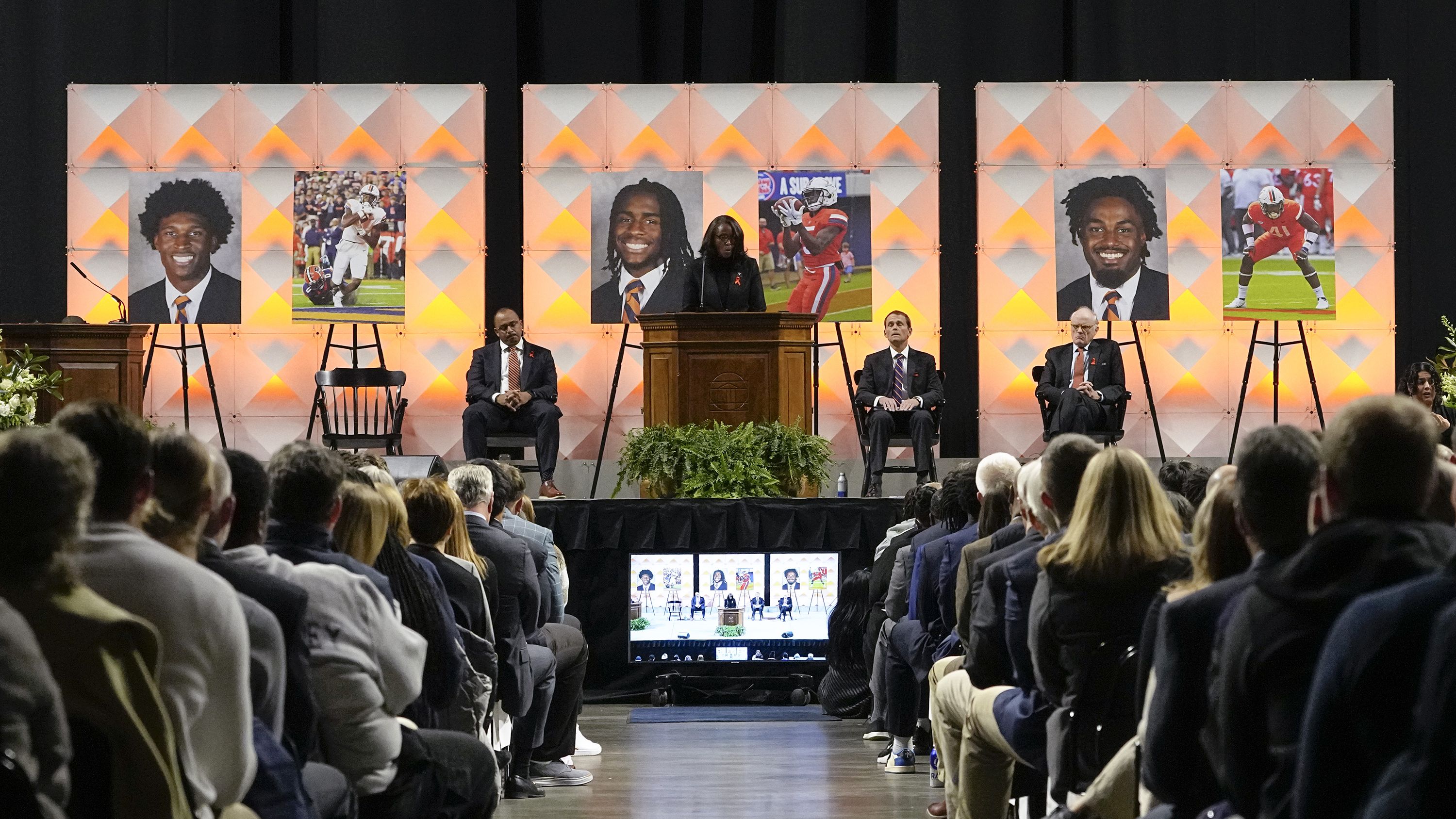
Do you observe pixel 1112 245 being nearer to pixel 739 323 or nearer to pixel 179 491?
pixel 739 323

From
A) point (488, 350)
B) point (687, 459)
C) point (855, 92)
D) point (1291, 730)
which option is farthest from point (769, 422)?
point (1291, 730)

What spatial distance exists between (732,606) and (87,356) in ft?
14.2

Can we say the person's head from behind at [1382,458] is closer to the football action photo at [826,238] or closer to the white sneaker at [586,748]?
the white sneaker at [586,748]

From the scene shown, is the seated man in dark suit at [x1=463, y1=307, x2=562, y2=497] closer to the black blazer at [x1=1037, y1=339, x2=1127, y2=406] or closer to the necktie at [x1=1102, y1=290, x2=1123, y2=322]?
the black blazer at [x1=1037, y1=339, x2=1127, y2=406]

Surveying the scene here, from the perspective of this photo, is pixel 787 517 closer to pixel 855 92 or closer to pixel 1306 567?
pixel 855 92

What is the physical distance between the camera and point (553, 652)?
592cm

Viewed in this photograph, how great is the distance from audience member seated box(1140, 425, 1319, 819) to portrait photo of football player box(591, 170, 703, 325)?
8166mm

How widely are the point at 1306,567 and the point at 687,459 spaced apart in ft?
20.2

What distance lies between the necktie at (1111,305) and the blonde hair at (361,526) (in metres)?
7.73

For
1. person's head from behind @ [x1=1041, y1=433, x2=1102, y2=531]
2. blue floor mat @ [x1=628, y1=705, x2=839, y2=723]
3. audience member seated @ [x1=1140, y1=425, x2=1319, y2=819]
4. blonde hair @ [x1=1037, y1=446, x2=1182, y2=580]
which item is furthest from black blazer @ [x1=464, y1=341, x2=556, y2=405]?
audience member seated @ [x1=1140, y1=425, x2=1319, y2=819]

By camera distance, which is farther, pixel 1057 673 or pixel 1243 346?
pixel 1243 346

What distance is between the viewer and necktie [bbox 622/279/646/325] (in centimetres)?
1071

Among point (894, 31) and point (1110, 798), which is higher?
point (894, 31)

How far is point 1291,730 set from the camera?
2.33 m
